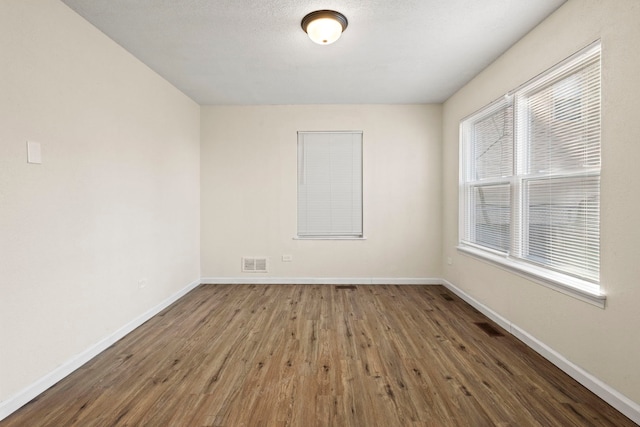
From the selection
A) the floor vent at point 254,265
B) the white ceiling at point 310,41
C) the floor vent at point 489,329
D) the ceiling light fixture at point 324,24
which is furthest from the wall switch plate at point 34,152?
the floor vent at point 489,329

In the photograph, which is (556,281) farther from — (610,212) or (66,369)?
(66,369)

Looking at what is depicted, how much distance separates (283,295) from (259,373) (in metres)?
1.90

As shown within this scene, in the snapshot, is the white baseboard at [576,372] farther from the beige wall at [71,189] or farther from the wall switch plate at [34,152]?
the wall switch plate at [34,152]

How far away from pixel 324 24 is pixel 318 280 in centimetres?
338

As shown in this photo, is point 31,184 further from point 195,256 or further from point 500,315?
point 500,315

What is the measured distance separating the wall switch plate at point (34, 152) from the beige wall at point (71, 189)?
3cm

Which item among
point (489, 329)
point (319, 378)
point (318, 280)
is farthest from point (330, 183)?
point (319, 378)

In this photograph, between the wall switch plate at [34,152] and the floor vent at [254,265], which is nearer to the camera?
the wall switch plate at [34,152]

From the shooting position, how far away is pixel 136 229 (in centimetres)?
313

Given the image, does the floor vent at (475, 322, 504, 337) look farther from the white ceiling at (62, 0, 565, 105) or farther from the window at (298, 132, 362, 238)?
the white ceiling at (62, 0, 565, 105)

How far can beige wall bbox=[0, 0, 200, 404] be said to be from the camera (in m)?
1.89

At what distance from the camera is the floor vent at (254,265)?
470cm

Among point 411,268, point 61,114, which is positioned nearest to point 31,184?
point 61,114

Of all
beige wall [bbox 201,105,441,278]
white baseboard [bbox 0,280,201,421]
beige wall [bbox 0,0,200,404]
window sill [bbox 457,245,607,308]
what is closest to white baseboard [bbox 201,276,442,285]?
beige wall [bbox 201,105,441,278]
